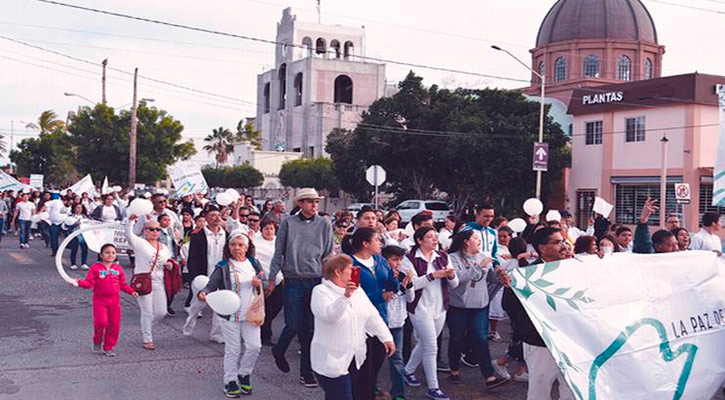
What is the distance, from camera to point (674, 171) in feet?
111

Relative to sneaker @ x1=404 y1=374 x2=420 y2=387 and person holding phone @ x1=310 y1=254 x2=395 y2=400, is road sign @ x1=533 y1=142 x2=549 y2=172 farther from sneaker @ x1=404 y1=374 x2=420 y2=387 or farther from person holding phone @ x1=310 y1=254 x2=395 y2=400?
person holding phone @ x1=310 y1=254 x2=395 y2=400

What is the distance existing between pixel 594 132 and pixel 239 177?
40.2 meters

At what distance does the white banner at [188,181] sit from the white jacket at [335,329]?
51.2 feet

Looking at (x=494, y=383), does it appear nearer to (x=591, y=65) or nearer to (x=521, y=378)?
(x=521, y=378)

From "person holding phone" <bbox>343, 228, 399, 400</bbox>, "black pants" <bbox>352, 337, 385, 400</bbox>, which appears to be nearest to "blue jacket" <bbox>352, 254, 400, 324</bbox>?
"person holding phone" <bbox>343, 228, 399, 400</bbox>

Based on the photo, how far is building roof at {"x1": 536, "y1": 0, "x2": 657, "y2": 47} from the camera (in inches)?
2110

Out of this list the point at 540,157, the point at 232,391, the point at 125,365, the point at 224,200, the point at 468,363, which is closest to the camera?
the point at 232,391

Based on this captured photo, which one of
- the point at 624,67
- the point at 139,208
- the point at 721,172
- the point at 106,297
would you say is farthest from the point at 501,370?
the point at 624,67

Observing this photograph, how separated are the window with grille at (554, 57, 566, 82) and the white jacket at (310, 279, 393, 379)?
5124 cm

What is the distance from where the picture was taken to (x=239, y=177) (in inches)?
2810

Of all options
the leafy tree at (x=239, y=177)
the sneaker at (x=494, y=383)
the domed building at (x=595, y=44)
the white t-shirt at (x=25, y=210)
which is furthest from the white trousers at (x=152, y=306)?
the leafy tree at (x=239, y=177)

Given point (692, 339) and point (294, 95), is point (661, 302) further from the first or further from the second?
point (294, 95)

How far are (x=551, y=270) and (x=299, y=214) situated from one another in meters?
2.65

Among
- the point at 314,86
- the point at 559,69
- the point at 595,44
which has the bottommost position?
the point at 559,69
